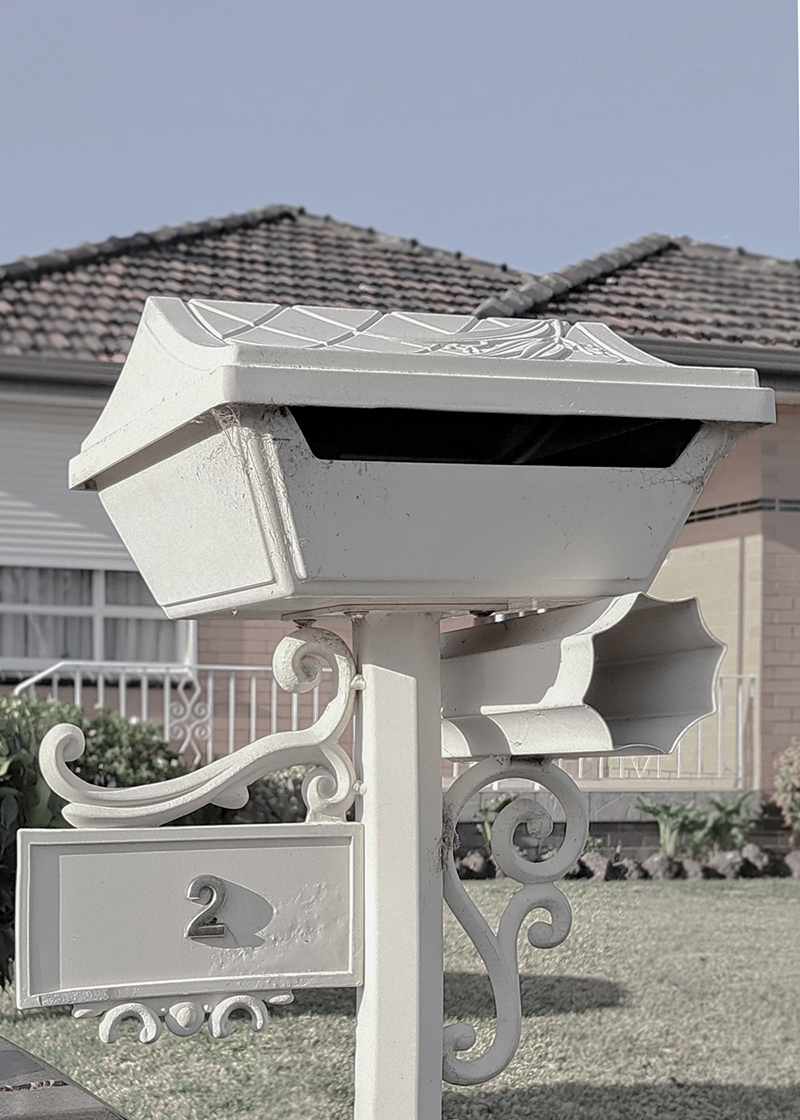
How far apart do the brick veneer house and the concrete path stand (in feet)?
22.9

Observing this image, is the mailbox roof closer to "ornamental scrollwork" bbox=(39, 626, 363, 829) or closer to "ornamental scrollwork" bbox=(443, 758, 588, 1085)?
"ornamental scrollwork" bbox=(39, 626, 363, 829)

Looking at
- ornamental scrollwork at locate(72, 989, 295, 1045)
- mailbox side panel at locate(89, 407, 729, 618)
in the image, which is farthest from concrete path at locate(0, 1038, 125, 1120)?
mailbox side panel at locate(89, 407, 729, 618)

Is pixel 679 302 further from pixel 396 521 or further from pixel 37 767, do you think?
pixel 396 521

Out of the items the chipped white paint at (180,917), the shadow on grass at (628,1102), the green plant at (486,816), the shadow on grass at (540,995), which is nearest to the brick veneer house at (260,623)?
the green plant at (486,816)

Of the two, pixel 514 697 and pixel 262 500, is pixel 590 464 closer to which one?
pixel 514 697

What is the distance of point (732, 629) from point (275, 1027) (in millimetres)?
5883

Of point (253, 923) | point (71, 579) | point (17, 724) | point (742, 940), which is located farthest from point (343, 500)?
point (71, 579)

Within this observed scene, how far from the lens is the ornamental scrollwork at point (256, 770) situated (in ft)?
7.27

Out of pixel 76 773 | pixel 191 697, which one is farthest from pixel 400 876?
pixel 191 697

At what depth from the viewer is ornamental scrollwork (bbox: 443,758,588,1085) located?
94.3 inches

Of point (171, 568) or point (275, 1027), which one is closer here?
point (171, 568)

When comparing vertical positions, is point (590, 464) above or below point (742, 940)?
above

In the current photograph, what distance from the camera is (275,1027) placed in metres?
4.91

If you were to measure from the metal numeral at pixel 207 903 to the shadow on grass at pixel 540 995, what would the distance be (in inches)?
121
